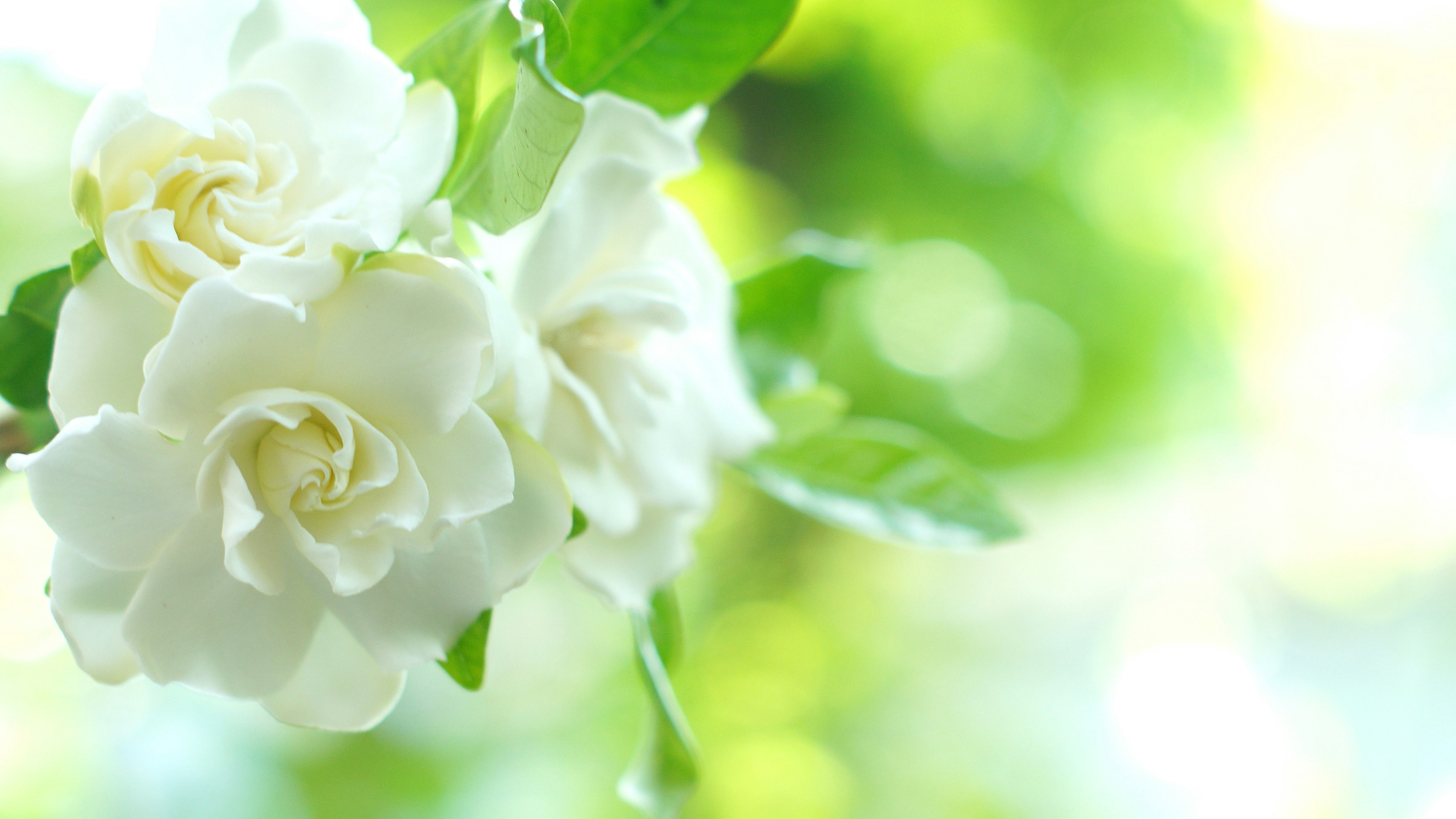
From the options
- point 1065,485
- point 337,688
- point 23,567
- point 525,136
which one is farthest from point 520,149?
point 1065,485

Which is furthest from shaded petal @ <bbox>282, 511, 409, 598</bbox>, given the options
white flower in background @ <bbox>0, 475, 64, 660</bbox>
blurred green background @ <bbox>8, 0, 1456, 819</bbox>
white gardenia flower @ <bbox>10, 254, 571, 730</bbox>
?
blurred green background @ <bbox>8, 0, 1456, 819</bbox>

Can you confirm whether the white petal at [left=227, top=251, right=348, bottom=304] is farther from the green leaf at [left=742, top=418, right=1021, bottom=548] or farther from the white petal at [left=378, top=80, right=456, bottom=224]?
the green leaf at [left=742, top=418, right=1021, bottom=548]

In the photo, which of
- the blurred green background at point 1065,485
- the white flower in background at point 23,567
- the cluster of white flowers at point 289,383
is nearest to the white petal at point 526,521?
the cluster of white flowers at point 289,383

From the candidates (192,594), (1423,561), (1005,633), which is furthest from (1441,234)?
(192,594)

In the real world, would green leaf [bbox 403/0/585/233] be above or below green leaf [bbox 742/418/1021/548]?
above

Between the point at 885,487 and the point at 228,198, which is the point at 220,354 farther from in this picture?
the point at 885,487

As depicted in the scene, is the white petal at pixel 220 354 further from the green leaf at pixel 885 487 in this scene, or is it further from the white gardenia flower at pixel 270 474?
the green leaf at pixel 885 487

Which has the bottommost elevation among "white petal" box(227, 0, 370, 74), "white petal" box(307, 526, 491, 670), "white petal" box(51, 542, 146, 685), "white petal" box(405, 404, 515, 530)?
"white petal" box(51, 542, 146, 685)

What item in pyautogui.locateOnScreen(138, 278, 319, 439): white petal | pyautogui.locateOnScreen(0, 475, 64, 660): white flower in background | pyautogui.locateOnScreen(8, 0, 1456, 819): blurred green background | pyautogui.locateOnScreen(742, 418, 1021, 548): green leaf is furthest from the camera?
pyautogui.locateOnScreen(8, 0, 1456, 819): blurred green background
